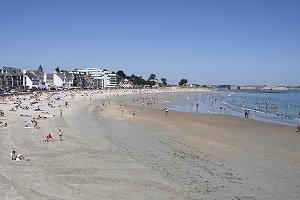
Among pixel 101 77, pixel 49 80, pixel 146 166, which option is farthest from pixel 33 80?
pixel 146 166

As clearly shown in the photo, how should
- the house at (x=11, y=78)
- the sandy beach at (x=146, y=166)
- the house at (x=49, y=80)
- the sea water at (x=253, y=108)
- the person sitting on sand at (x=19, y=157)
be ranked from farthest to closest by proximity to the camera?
1. the house at (x=49, y=80)
2. the house at (x=11, y=78)
3. the sea water at (x=253, y=108)
4. the person sitting on sand at (x=19, y=157)
5. the sandy beach at (x=146, y=166)

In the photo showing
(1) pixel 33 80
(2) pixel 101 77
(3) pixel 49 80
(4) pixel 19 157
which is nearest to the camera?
(4) pixel 19 157

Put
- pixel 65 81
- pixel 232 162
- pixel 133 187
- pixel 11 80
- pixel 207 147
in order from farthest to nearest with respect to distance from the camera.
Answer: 1. pixel 65 81
2. pixel 11 80
3. pixel 207 147
4. pixel 232 162
5. pixel 133 187

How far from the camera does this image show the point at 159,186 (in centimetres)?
1444

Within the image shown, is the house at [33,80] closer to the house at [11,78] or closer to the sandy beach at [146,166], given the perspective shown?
the house at [11,78]

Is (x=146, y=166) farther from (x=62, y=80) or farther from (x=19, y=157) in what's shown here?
(x=62, y=80)

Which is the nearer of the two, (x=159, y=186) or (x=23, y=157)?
(x=159, y=186)

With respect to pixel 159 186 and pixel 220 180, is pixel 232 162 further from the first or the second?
pixel 159 186

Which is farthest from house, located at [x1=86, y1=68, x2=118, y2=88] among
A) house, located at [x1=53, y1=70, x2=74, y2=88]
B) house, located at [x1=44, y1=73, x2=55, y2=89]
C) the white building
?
house, located at [x1=44, y1=73, x2=55, y2=89]

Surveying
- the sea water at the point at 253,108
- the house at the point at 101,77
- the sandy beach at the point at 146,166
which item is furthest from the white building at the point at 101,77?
the sandy beach at the point at 146,166

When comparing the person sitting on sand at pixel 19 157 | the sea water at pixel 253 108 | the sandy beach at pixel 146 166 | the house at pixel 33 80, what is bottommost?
the sea water at pixel 253 108

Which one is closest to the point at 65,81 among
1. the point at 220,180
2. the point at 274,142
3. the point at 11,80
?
the point at 11,80

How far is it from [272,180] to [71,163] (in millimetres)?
8800

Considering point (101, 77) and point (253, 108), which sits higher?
point (101, 77)
